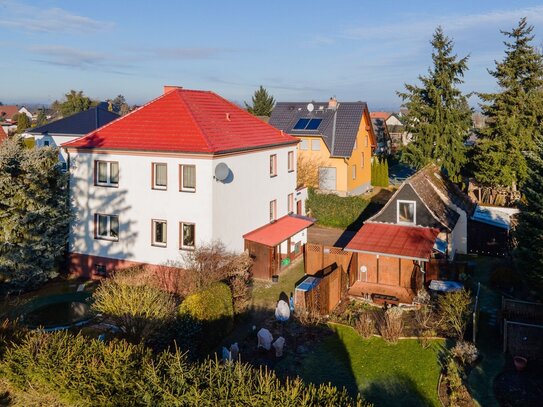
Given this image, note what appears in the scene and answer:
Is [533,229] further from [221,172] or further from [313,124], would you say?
[313,124]

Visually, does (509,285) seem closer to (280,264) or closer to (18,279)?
(280,264)

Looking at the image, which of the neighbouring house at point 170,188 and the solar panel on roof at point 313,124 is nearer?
the neighbouring house at point 170,188

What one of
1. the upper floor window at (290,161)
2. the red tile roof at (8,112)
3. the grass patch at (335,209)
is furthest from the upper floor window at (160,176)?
the red tile roof at (8,112)

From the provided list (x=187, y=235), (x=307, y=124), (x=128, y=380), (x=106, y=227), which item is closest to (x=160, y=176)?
(x=187, y=235)

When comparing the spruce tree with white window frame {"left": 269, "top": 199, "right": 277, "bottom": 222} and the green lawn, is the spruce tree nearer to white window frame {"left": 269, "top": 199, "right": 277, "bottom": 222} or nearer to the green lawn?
the green lawn

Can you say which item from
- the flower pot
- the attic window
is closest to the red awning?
the flower pot

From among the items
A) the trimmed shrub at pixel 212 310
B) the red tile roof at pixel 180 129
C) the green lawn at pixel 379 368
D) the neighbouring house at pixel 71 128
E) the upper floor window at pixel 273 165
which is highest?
the neighbouring house at pixel 71 128

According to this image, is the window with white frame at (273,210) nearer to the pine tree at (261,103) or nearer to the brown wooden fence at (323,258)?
the brown wooden fence at (323,258)
